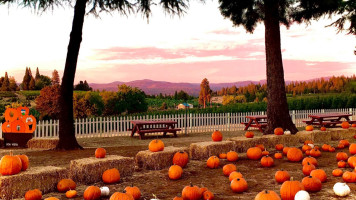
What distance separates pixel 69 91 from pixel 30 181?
21.7 feet

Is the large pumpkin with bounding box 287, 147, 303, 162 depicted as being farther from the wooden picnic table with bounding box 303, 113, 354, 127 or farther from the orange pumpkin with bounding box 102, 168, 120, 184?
the wooden picnic table with bounding box 303, 113, 354, 127

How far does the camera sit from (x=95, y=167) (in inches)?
253

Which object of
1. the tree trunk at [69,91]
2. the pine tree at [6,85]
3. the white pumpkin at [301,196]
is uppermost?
the pine tree at [6,85]

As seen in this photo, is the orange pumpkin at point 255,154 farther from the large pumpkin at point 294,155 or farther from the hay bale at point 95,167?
the hay bale at point 95,167

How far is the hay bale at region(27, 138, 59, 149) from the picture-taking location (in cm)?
1248

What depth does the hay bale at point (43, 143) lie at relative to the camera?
12.5 metres

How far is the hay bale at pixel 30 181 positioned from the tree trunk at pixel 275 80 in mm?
9169

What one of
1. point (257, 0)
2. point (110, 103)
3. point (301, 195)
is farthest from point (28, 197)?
point (110, 103)

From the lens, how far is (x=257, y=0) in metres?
14.5

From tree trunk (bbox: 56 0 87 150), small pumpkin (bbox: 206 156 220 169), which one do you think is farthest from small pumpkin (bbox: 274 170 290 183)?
tree trunk (bbox: 56 0 87 150)

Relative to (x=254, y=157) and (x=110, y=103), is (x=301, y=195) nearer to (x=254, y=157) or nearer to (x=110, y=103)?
(x=254, y=157)

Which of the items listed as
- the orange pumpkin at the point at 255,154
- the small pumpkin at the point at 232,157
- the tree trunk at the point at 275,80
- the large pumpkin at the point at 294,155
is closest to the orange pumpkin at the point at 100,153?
the small pumpkin at the point at 232,157

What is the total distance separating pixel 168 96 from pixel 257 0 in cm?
4468

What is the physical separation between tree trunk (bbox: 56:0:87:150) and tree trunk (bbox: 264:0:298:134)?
722 cm
